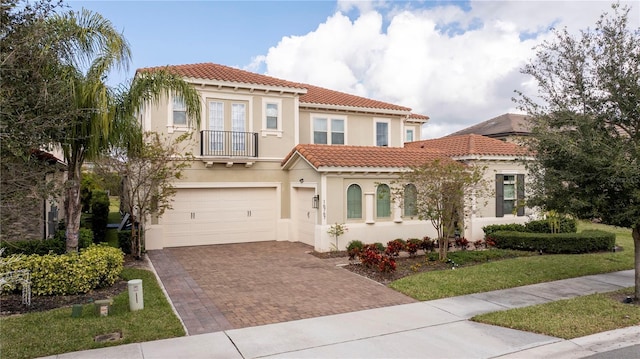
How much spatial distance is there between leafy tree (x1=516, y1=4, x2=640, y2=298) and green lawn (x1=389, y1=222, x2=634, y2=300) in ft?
7.89

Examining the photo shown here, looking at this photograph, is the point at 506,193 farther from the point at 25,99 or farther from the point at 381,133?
the point at 25,99

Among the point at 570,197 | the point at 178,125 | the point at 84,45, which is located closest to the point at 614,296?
the point at 570,197

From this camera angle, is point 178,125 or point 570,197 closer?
point 570,197

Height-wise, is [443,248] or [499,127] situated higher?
[499,127]

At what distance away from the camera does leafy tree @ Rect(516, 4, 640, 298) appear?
8.19 metres

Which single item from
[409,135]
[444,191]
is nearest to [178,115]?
[444,191]

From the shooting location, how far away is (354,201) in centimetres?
1558

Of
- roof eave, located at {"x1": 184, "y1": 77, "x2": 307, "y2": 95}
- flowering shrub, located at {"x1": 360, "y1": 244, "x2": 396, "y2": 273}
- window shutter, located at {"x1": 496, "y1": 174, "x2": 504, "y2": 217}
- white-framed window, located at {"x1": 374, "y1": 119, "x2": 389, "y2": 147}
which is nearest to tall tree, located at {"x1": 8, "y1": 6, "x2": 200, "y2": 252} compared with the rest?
roof eave, located at {"x1": 184, "y1": 77, "x2": 307, "y2": 95}

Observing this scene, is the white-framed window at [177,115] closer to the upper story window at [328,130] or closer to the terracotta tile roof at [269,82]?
the terracotta tile roof at [269,82]

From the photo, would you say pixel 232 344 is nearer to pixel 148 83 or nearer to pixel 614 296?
pixel 148 83

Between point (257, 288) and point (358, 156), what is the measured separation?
752cm

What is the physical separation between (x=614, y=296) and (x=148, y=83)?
12072mm

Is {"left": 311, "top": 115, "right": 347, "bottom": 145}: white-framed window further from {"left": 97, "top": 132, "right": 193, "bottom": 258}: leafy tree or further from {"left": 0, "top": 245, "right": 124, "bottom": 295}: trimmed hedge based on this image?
{"left": 0, "top": 245, "right": 124, "bottom": 295}: trimmed hedge

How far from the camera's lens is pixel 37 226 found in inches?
472
